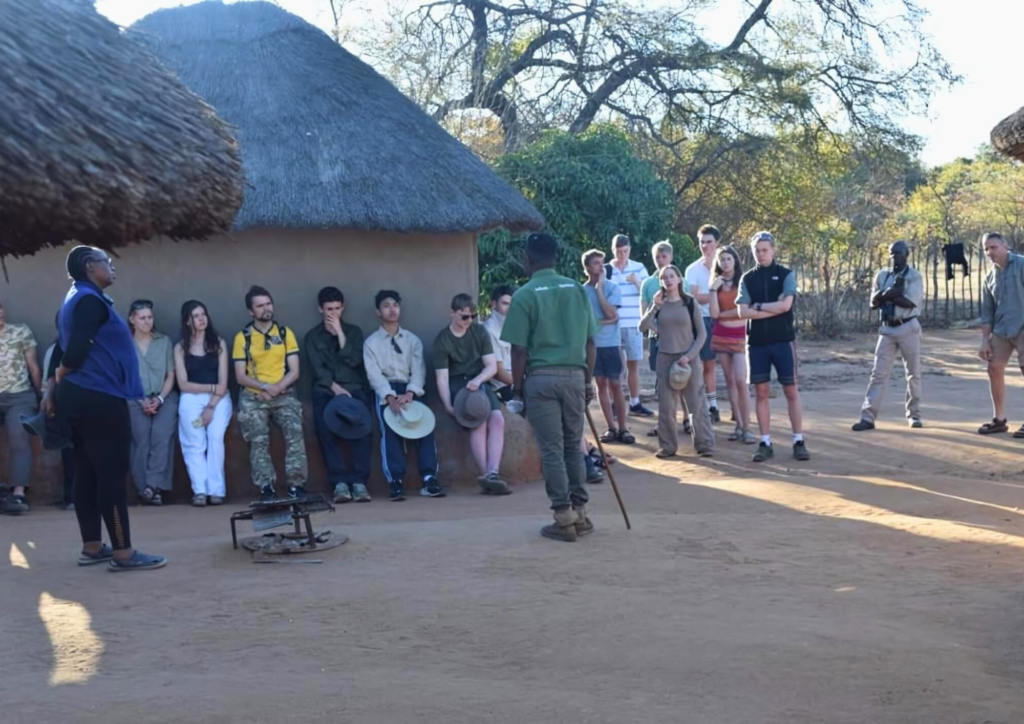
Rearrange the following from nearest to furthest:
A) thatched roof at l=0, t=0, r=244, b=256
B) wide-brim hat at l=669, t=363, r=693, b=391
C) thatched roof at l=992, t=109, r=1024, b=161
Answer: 1. thatched roof at l=0, t=0, r=244, b=256
2. thatched roof at l=992, t=109, r=1024, b=161
3. wide-brim hat at l=669, t=363, r=693, b=391

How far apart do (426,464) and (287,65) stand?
13.1 ft

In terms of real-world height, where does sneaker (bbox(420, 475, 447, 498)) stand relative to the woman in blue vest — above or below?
below

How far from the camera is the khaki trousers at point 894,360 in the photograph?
11969mm

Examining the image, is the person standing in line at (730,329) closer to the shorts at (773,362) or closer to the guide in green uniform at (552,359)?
the shorts at (773,362)

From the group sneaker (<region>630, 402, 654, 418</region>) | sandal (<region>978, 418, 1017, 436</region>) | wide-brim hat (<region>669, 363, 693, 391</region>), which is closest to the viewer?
wide-brim hat (<region>669, 363, 693, 391</region>)

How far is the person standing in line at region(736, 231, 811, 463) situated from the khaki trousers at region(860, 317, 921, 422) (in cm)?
178

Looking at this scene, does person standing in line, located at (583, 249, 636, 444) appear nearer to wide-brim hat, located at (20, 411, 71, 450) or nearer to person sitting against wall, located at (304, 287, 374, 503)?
person sitting against wall, located at (304, 287, 374, 503)

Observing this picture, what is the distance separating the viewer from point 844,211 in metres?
25.8

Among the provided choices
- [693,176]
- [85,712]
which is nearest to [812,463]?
[85,712]

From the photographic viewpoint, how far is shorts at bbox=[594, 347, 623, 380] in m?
11.5

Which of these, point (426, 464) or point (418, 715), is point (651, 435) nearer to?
point (426, 464)

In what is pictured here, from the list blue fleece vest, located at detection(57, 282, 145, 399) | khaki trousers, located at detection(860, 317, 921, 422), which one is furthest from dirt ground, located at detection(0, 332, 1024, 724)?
khaki trousers, located at detection(860, 317, 921, 422)

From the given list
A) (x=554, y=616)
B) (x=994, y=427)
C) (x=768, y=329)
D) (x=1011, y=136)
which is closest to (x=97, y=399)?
(x=554, y=616)

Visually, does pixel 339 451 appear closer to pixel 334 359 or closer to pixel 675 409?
pixel 334 359
